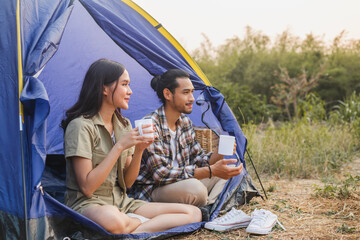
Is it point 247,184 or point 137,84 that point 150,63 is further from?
point 247,184

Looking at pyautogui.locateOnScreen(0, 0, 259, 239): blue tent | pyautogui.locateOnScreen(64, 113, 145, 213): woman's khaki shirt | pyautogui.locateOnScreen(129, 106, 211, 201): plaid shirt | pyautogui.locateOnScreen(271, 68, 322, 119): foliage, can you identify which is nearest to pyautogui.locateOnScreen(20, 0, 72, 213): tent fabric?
pyautogui.locateOnScreen(0, 0, 259, 239): blue tent

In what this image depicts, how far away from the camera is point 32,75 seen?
2.10 metres

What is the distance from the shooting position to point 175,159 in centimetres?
287

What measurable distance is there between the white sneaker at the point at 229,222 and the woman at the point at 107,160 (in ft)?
0.41

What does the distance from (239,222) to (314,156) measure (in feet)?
7.91

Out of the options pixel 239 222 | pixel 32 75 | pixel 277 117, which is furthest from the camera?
pixel 277 117

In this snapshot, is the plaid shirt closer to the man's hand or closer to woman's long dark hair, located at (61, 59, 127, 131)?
the man's hand

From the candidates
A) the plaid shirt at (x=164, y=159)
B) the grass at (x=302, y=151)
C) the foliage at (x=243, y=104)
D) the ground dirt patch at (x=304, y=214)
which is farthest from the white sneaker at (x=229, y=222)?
the foliage at (x=243, y=104)

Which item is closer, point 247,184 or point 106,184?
point 106,184

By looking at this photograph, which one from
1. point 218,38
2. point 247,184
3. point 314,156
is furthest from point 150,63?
point 218,38

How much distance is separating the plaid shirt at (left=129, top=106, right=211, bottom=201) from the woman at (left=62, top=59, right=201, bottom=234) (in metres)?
0.21

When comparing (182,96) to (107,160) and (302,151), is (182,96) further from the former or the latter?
(302,151)

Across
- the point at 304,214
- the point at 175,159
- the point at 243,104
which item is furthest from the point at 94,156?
the point at 243,104

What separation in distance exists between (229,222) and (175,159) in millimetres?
629
